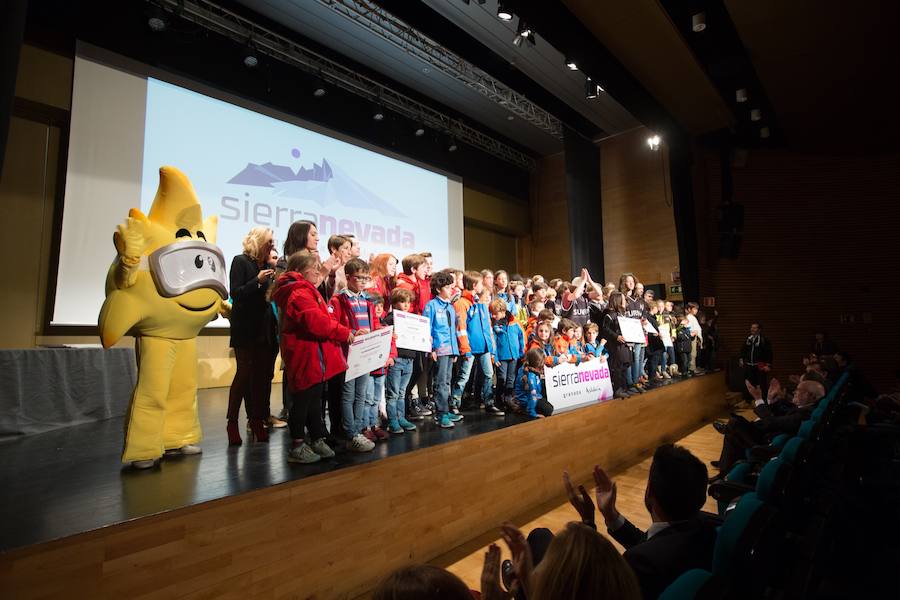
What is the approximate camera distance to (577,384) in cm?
413

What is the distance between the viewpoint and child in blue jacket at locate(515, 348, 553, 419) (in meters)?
3.71

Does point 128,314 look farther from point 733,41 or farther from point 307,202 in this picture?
point 733,41

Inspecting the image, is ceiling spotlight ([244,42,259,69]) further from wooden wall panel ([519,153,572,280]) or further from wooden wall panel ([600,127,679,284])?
wooden wall panel ([600,127,679,284])

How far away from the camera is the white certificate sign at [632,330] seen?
5.18 m

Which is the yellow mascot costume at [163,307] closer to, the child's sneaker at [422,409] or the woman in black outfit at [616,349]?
the child's sneaker at [422,409]

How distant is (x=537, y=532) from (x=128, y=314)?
2.08 metres

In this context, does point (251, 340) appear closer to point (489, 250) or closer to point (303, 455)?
point (303, 455)

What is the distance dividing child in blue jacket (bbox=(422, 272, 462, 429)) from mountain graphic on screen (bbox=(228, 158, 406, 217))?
3517 mm

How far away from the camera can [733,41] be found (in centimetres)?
669

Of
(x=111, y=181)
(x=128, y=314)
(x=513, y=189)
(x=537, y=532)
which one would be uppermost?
(x=513, y=189)

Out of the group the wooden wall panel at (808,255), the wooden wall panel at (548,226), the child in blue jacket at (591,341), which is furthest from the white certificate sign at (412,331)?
the wooden wall panel at (808,255)

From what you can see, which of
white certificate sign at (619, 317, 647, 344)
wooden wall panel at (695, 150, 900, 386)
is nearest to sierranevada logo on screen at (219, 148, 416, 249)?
white certificate sign at (619, 317, 647, 344)

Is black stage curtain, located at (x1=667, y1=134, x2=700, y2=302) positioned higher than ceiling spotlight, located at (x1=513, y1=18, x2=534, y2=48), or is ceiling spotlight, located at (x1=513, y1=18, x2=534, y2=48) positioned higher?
ceiling spotlight, located at (x1=513, y1=18, x2=534, y2=48)

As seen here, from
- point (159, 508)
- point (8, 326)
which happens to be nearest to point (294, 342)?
point (159, 508)
